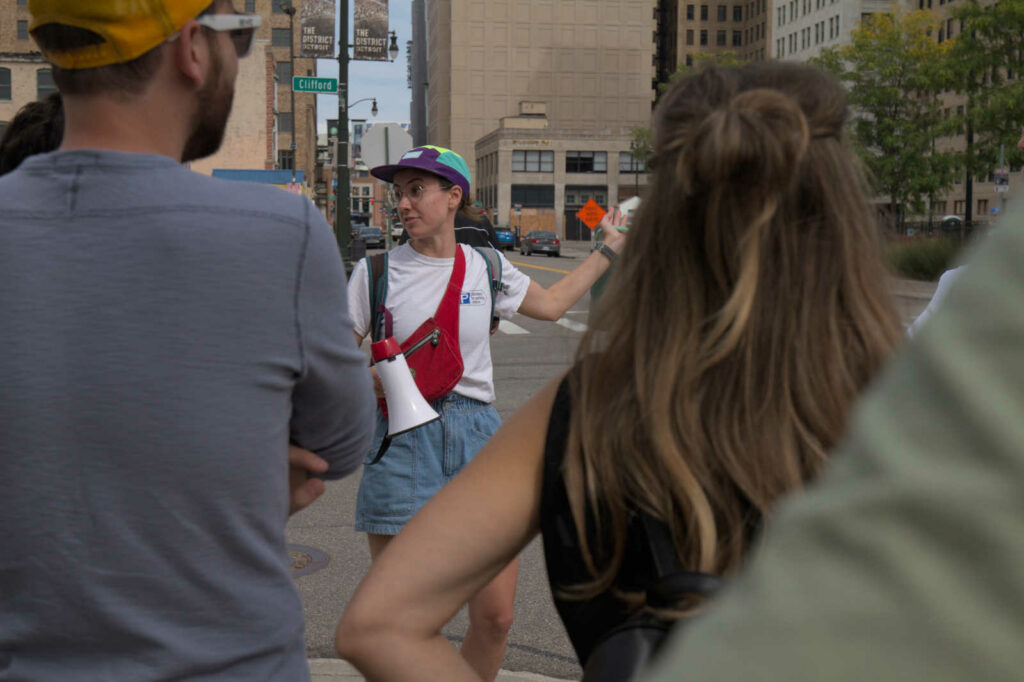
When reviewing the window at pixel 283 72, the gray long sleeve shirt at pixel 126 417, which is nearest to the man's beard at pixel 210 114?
the gray long sleeve shirt at pixel 126 417

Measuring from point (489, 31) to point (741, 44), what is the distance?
28.5 m

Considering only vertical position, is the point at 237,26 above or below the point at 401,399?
above

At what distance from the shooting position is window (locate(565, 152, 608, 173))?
112 meters

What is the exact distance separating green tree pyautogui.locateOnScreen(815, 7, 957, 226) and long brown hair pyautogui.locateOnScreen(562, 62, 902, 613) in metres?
47.5

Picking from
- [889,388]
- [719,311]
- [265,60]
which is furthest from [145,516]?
[265,60]

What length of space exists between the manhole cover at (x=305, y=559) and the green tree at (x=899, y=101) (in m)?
43.6

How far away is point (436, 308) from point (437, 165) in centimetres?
65

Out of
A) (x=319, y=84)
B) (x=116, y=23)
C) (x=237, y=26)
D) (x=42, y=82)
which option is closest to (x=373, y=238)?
(x=42, y=82)

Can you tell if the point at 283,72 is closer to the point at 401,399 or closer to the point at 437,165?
the point at 437,165

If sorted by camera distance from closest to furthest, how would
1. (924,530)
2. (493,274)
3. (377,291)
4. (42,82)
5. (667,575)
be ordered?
(924,530) → (667,575) → (377,291) → (493,274) → (42,82)

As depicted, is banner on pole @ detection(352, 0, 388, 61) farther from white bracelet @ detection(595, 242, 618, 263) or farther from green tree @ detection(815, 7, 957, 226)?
green tree @ detection(815, 7, 957, 226)

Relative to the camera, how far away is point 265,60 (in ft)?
191

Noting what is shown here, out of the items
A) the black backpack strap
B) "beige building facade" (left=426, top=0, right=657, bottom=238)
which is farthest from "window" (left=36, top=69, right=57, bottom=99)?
the black backpack strap

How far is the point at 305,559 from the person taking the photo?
655 centimetres
